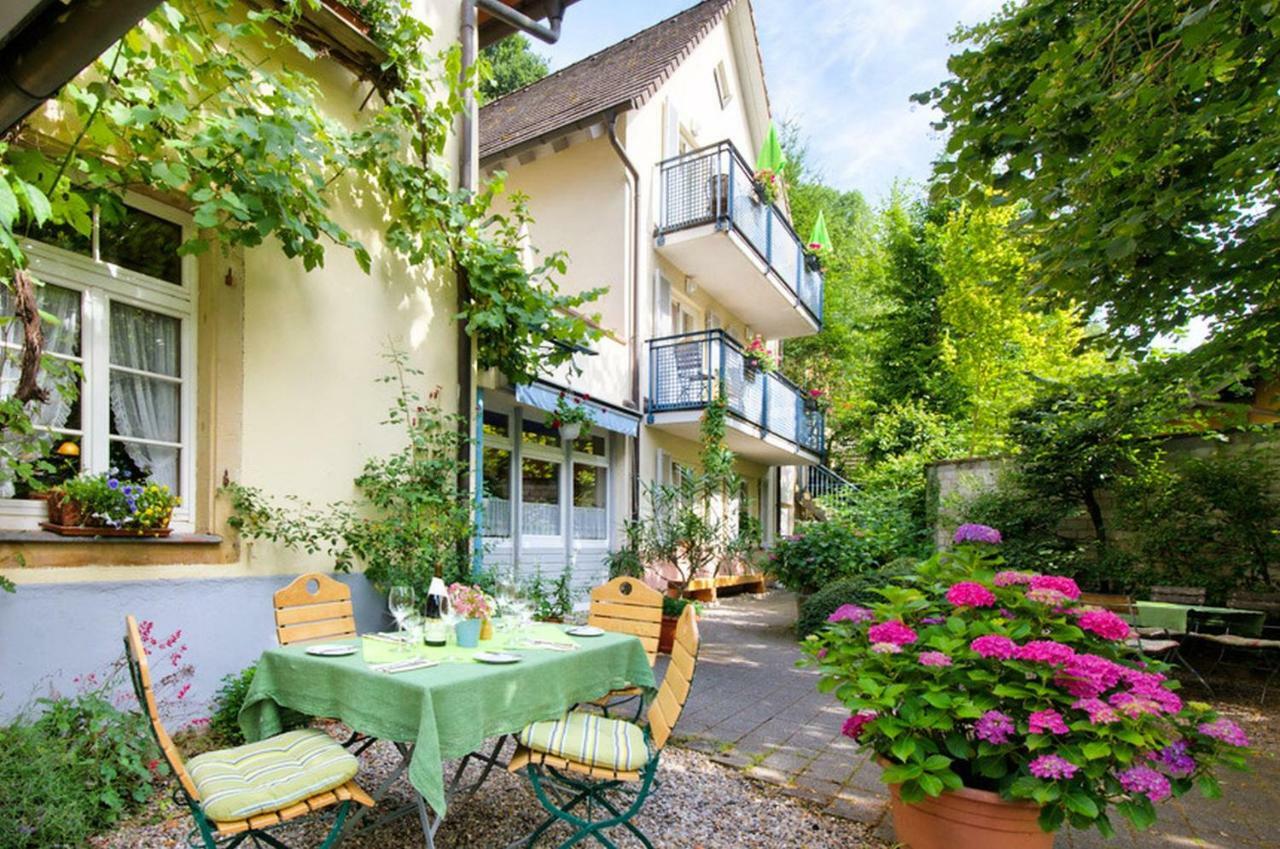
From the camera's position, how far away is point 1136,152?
411 centimetres

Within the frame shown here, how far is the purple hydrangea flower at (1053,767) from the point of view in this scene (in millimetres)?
2143

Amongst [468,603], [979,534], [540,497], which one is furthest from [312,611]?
[540,497]

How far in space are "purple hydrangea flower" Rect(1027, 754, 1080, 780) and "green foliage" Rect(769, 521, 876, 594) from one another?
5.99 meters

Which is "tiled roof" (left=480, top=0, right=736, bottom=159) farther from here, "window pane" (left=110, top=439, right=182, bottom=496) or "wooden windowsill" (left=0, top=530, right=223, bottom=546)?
"wooden windowsill" (left=0, top=530, right=223, bottom=546)

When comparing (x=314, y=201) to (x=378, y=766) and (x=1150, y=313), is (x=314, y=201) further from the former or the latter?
(x=1150, y=313)

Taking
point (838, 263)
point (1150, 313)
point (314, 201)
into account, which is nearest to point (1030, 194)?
point (1150, 313)

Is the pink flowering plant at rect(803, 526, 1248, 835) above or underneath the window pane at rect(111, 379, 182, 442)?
underneath

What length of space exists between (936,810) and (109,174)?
16.2ft

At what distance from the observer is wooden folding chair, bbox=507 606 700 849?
2592mm

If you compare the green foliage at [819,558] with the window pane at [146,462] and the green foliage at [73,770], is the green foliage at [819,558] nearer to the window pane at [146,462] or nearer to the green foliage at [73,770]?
the window pane at [146,462]

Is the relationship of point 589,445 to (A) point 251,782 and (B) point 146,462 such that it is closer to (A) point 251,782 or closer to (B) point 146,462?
(B) point 146,462

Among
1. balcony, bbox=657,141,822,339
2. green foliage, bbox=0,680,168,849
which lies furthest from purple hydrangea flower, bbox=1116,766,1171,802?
balcony, bbox=657,141,822,339

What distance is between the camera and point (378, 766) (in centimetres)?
364

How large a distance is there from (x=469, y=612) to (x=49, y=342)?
284 cm
